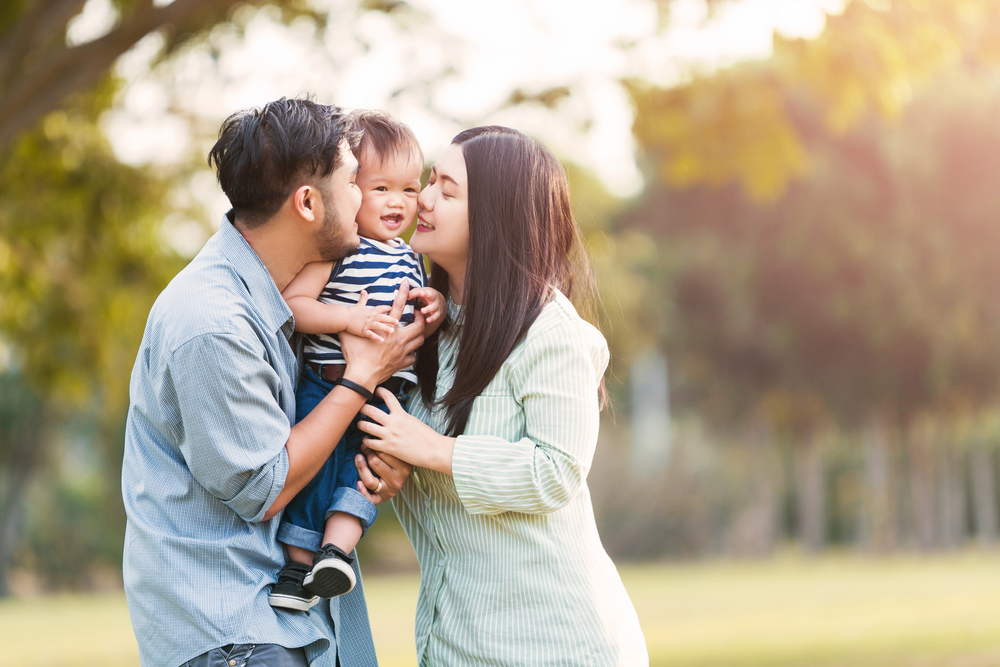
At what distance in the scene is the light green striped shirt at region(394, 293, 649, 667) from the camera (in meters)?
2.43

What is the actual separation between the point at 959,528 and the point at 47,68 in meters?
29.3

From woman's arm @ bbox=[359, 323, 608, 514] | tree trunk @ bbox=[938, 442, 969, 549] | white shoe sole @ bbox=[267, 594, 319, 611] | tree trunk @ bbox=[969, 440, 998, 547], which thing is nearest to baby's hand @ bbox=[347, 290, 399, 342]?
woman's arm @ bbox=[359, 323, 608, 514]

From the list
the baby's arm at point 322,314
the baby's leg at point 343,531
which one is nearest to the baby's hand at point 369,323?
the baby's arm at point 322,314

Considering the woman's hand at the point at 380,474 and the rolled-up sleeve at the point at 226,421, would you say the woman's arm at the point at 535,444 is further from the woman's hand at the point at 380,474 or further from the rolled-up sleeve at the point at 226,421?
the rolled-up sleeve at the point at 226,421

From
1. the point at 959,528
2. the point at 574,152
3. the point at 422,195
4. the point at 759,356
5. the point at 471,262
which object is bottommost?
the point at 959,528

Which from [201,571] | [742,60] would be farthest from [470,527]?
[742,60]

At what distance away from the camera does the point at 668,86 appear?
7047 millimetres

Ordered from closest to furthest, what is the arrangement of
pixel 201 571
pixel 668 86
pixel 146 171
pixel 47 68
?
pixel 201 571, pixel 47 68, pixel 668 86, pixel 146 171

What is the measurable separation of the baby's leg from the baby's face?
90cm

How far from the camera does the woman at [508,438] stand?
245 cm

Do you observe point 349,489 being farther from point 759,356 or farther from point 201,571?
point 759,356

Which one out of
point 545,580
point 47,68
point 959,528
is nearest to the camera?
point 545,580

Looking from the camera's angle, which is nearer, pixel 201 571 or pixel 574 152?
pixel 201 571

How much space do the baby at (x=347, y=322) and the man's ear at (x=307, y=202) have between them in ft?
0.78
